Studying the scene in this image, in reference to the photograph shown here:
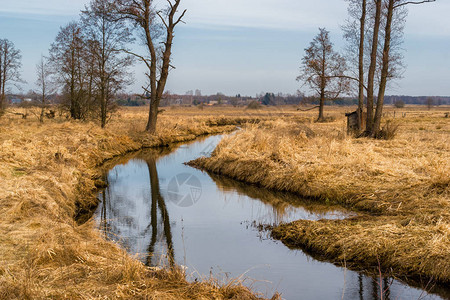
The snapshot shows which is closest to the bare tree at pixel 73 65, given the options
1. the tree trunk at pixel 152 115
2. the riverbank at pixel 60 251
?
the tree trunk at pixel 152 115

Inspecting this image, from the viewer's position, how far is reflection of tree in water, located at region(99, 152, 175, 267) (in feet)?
23.3

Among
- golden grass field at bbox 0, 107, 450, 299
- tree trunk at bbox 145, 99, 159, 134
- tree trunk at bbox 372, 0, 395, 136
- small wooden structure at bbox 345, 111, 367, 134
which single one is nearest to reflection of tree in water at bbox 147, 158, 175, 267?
golden grass field at bbox 0, 107, 450, 299

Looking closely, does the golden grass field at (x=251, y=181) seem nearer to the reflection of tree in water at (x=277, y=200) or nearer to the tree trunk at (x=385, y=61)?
the reflection of tree in water at (x=277, y=200)

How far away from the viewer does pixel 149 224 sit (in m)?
8.98

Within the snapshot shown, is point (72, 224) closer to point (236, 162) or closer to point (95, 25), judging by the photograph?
point (236, 162)

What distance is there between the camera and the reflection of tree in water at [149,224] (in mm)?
7107

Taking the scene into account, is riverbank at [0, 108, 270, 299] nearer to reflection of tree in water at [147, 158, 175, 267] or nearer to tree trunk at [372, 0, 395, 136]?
reflection of tree in water at [147, 158, 175, 267]

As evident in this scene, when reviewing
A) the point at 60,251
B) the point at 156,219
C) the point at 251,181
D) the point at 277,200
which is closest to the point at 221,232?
the point at 156,219

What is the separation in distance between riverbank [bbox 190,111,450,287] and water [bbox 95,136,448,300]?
373mm

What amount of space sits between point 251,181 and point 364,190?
12.9 feet

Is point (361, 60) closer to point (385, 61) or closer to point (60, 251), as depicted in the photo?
point (385, 61)

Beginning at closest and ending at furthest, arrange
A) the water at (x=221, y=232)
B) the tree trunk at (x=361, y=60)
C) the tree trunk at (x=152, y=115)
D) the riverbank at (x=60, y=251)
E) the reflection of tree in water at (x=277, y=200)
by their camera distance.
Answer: the riverbank at (x=60, y=251), the water at (x=221, y=232), the reflection of tree in water at (x=277, y=200), the tree trunk at (x=361, y=60), the tree trunk at (x=152, y=115)

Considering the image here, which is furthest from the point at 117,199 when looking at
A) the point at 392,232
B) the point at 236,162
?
Result: the point at 392,232

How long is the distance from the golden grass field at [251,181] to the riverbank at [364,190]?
24 mm
